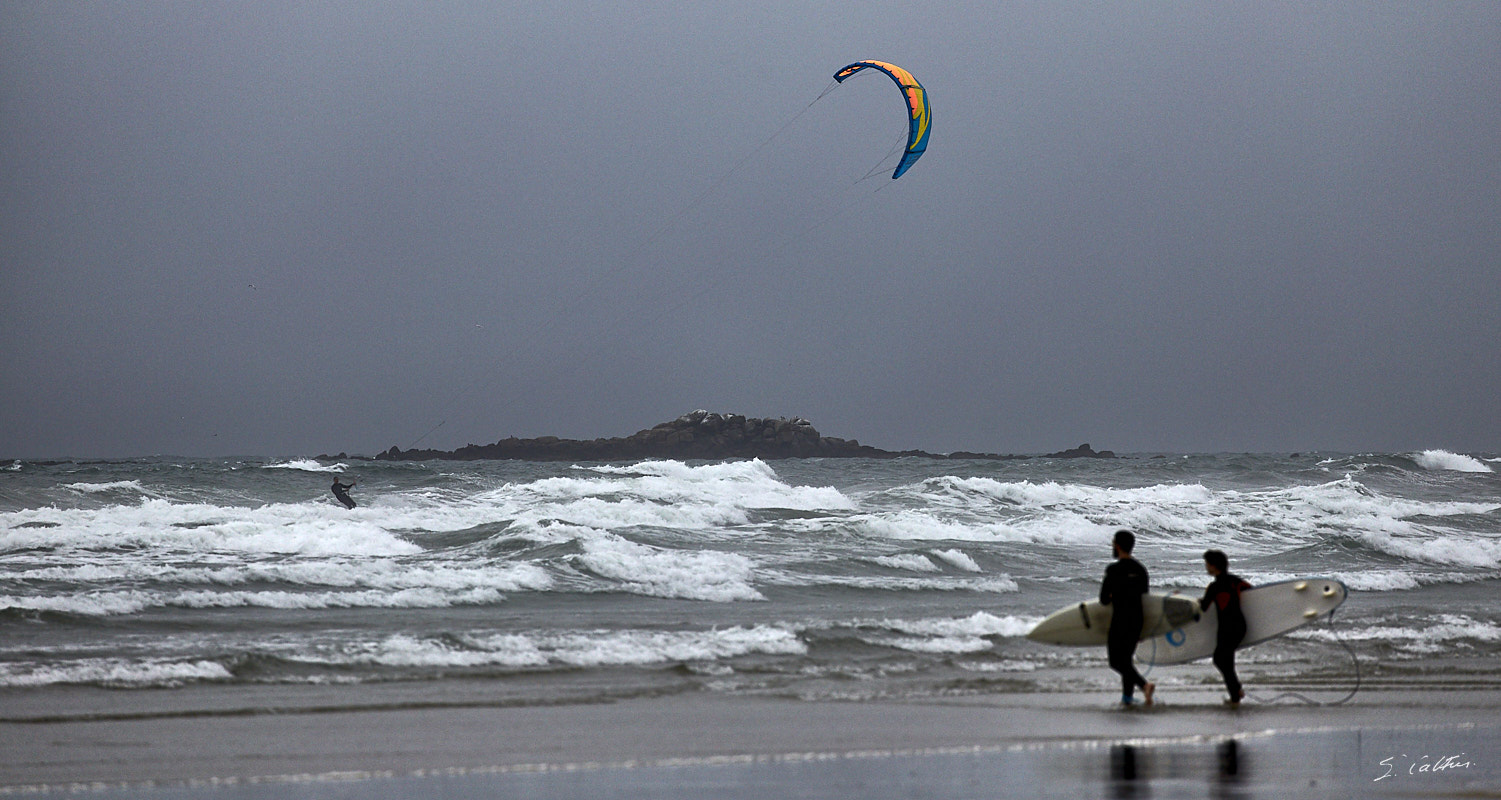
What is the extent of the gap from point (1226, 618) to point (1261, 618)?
2.98 feet

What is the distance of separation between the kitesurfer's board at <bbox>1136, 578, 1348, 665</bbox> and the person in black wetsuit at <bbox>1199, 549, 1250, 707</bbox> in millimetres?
377

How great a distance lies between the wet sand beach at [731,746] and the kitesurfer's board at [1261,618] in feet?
1.32

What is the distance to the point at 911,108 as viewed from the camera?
1978 centimetres

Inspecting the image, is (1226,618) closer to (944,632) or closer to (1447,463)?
(944,632)

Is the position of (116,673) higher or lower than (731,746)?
lower

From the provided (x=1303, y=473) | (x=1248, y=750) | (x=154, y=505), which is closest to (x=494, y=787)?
(x=1248, y=750)

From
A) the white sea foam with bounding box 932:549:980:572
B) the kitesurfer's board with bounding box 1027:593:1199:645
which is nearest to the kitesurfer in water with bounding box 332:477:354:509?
the white sea foam with bounding box 932:549:980:572

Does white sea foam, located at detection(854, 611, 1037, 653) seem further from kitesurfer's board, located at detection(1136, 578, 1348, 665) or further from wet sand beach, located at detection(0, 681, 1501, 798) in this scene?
wet sand beach, located at detection(0, 681, 1501, 798)

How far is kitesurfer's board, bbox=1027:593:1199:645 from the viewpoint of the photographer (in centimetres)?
830

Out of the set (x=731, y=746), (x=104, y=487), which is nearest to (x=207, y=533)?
(x=104, y=487)

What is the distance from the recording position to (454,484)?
115 feet

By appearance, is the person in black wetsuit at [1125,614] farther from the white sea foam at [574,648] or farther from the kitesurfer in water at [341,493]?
the kitesurfer in water at [341,493]

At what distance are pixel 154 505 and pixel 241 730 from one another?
66.4ft

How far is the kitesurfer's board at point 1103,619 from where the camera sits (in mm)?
8305
